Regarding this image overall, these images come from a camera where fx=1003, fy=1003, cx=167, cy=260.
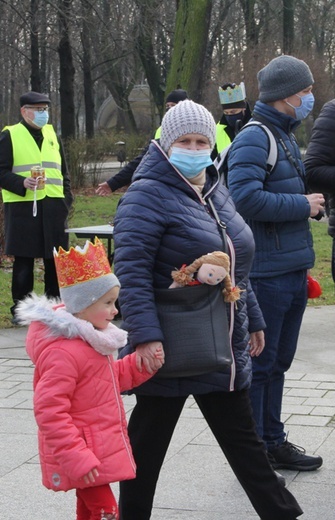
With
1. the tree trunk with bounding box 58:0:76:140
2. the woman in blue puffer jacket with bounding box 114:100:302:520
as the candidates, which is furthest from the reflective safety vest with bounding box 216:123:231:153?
the tree trunk with bounding box 58:0:76:140

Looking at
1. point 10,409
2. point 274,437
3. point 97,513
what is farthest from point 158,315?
point 10,409

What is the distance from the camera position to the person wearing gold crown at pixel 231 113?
7.73 meters

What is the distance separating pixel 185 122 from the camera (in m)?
3.74

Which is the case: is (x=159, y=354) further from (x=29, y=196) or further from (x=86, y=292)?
(x=29, y=196)

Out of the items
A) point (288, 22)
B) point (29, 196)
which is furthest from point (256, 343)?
point (288, 22)

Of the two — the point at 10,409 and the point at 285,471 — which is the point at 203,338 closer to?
the point at 285,471

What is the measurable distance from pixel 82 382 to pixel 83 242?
1092 cm

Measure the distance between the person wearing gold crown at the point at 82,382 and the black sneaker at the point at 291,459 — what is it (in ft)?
5.12

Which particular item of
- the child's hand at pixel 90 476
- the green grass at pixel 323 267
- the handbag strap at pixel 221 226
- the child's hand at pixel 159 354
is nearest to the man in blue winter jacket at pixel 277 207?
the handbag strap at pixel 221 226

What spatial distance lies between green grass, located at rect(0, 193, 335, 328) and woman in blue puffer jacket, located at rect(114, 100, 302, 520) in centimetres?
511

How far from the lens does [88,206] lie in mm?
19266

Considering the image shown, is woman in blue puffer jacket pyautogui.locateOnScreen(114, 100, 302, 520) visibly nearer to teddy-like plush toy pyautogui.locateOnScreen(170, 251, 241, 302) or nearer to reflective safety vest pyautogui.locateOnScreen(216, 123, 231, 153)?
teddy-like plush toy pyautogui.locateOnScreen(170, 251, 241, 302)

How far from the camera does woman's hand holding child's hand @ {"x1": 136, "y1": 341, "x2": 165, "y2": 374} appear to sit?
3.55 m

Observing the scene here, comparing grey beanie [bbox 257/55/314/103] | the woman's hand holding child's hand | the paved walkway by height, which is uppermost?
grey beanie [bbox 257/55/314/103]
